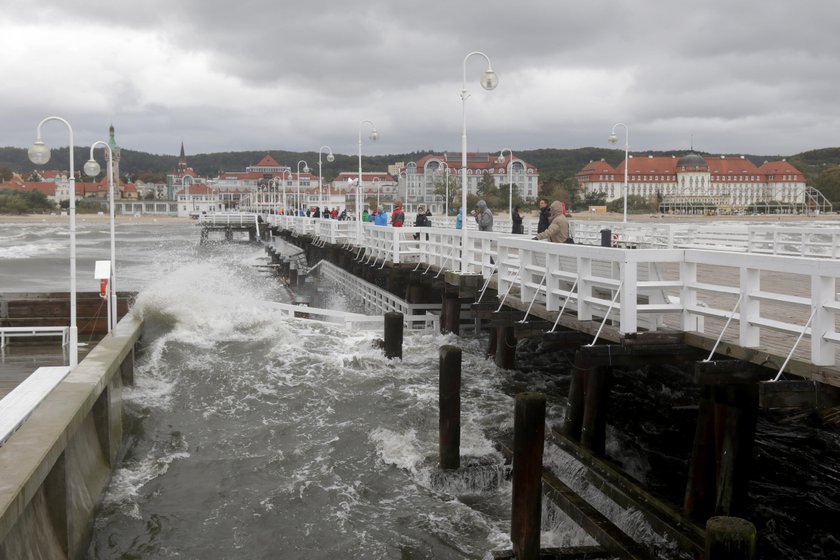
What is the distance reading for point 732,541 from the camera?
5094 millimetres

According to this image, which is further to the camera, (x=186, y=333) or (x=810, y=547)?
(x=186, y=333)

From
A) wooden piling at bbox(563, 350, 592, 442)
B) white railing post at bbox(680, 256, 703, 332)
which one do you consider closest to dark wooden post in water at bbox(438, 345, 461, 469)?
wooden piling at bbox(563, 350, 592, 442)

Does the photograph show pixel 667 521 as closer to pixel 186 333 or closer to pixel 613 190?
pixel 186 333

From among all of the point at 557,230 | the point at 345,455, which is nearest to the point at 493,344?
the point at 557,230

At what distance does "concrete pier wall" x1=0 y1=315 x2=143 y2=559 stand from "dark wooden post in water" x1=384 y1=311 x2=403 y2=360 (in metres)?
5.48

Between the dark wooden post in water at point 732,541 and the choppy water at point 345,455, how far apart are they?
2090 millimetres

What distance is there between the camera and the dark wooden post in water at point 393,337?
1523 cm

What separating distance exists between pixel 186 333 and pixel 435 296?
597cm

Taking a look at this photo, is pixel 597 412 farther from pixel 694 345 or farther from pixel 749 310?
pixel 749 310

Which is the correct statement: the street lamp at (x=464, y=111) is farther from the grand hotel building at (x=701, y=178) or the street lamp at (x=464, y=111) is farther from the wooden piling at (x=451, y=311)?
the grand hotel building at (x=701, y=178)

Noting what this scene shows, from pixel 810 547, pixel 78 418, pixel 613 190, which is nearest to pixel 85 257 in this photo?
pixel 78 418

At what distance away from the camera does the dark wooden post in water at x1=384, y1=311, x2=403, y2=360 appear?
1523cm

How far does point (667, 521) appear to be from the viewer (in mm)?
7164

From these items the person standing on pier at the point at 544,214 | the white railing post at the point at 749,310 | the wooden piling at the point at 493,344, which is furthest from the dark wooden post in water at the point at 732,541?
the wooden piling at the point at 493,344
